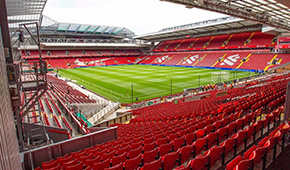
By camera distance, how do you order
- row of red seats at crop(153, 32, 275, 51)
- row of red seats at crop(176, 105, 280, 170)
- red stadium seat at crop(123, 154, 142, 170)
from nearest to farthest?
row of red seats at crop(176, 105, 280, 170) → red stadium seat at crop(123, 154, 142, 170) → row of red seats at crop(153, 32, 275, 51)

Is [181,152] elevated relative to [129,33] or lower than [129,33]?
lower

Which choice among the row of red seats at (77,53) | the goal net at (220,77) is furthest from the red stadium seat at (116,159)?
the row of red seats at (77,53)

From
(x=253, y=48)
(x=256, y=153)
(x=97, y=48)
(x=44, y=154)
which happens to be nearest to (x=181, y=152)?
(x=256, y=153)

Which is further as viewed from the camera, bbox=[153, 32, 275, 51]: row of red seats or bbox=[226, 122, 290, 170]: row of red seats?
bbox=[153, 32, 275, 51]: row of red seats

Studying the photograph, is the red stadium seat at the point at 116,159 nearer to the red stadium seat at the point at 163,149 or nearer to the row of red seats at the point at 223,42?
the red stadium seat at the point at 163,149

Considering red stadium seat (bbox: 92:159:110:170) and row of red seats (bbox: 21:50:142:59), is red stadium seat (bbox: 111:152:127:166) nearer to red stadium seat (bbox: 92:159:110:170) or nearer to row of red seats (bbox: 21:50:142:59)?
red stadium seat (bbox: 92:159:110:170)

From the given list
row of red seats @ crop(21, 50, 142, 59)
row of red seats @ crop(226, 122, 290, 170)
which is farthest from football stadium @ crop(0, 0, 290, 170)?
row of red seats @ crop(21, 50, 142, 59)

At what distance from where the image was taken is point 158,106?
1468cm

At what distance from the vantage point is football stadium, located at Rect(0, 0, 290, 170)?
3.84 m

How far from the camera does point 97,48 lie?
6141cm

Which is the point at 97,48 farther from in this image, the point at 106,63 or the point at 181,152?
the point at 181,152

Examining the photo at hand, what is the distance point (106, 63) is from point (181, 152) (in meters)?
54.9

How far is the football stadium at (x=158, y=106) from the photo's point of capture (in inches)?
151

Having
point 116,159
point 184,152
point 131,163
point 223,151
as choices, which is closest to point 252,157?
point 223,151
